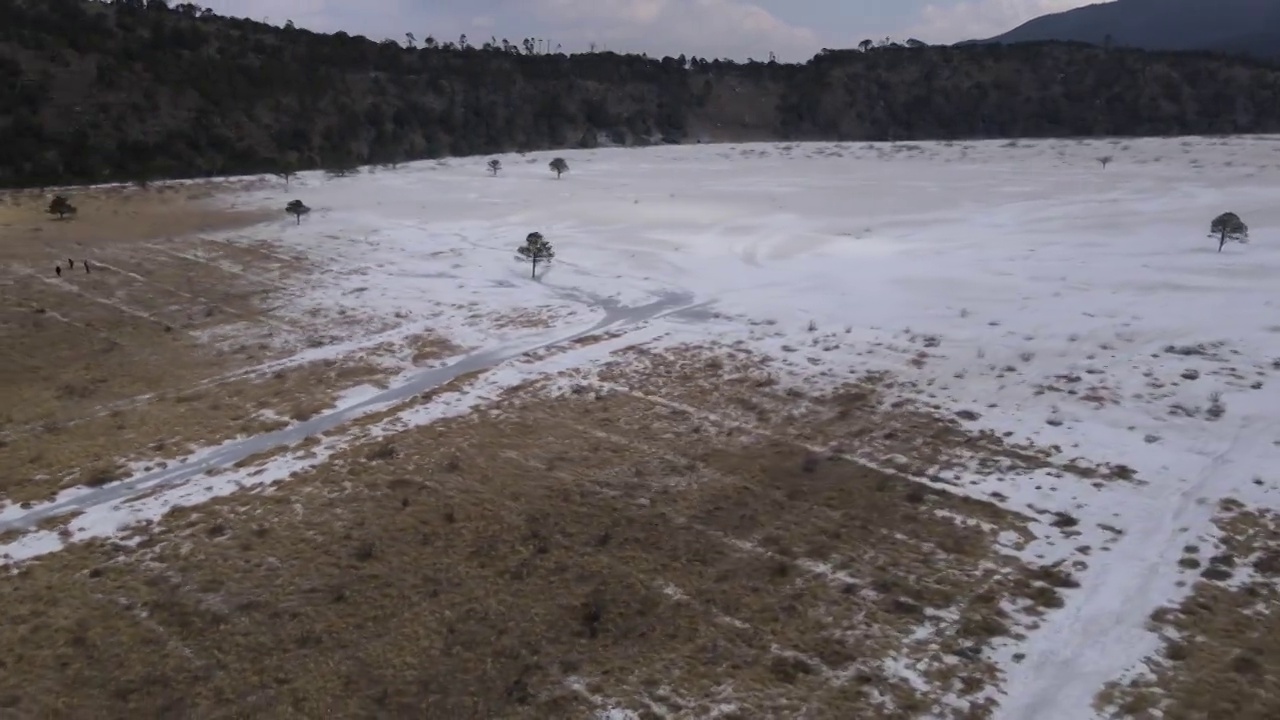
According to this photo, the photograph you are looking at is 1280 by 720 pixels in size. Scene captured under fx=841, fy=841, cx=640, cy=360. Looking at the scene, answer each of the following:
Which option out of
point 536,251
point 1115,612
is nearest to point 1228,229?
point 536,251

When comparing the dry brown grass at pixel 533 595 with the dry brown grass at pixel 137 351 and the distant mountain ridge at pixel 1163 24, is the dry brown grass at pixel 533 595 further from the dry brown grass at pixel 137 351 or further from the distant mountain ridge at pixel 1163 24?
the distant mountain ridge at pixel 1163 24

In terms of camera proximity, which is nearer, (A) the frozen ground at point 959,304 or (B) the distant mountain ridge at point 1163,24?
(A) the frozen ground at point 959,304

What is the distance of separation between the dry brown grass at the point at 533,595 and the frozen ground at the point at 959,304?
89 cm

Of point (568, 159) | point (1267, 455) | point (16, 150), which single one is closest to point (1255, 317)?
point (1267, 455)

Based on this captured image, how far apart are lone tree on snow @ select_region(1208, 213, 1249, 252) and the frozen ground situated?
18.3 inches

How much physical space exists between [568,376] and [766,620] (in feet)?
25.0

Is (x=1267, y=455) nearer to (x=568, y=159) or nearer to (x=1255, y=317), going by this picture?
(x=1255, y=317)

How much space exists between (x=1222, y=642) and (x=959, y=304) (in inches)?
457

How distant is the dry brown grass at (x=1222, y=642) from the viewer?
6684 mm

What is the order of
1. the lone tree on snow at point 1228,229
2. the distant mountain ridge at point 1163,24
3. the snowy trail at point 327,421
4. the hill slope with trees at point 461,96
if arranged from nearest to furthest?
the snowy trail at point 327,421, the lone tree on snow at point 1228,229, the hill slope with trees at point 461,96, the distant mountain ridge at point 1163,24

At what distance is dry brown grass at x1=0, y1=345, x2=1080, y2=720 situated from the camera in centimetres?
699

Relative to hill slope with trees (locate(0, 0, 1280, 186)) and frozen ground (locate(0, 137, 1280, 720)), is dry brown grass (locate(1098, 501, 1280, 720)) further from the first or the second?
hill slope with trees (locate(0, 0, 1280, 186))

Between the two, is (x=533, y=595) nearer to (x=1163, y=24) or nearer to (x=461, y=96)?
(x=461, y=96)

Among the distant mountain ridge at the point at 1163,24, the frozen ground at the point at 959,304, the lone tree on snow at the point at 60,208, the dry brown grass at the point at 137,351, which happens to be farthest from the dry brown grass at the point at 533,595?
the distant mountain ridge at the point at 1163,24
